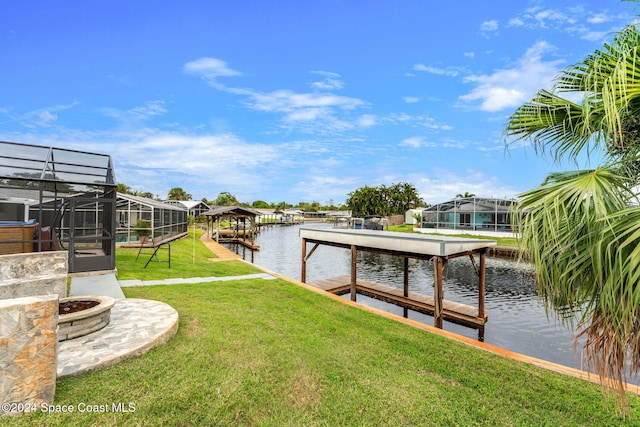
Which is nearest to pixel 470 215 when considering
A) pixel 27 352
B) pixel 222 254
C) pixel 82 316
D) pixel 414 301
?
pixel 414 301

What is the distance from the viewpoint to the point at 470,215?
88.6 feet

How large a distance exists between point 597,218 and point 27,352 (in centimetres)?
430

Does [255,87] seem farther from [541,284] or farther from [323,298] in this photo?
[541,284]

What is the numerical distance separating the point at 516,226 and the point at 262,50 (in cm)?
1808

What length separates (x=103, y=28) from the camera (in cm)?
1152

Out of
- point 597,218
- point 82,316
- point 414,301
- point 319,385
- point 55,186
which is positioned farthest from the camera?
point 414,301

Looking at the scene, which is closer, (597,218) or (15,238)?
(597,218)

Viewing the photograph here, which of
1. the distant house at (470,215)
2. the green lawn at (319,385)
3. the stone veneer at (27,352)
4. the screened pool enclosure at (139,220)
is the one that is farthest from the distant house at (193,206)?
the stone veneer at (27,352)

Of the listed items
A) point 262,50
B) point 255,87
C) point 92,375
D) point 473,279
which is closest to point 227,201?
point 255,87

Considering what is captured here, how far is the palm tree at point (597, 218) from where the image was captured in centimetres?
157

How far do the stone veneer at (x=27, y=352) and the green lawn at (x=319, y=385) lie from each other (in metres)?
0.16

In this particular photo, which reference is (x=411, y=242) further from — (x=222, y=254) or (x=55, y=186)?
(x=222, y=254)

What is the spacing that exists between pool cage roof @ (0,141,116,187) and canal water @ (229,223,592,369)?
823 centimetres

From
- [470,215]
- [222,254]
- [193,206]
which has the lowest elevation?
[222,254]
